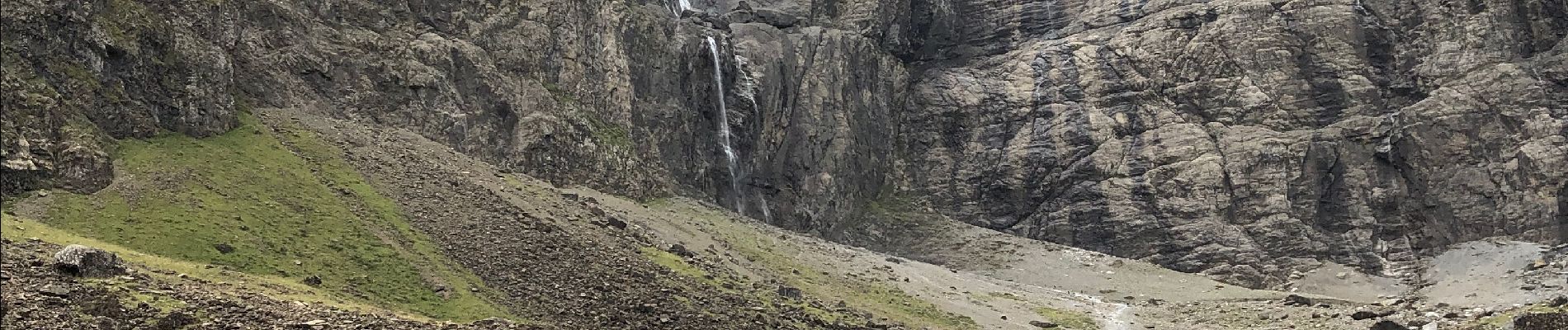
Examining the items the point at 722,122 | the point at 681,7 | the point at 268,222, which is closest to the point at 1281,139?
the point at 722,122

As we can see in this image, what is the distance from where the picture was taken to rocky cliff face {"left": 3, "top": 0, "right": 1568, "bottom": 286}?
313 feet

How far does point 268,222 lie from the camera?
5306 cm

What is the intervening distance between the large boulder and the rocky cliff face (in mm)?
48153

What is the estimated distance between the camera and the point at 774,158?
11881 centimetres

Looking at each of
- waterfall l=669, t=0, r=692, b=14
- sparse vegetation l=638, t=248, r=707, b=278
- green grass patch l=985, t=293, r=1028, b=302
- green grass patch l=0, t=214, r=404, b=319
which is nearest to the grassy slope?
green grass patch l=0, t=214, r=404, b=319

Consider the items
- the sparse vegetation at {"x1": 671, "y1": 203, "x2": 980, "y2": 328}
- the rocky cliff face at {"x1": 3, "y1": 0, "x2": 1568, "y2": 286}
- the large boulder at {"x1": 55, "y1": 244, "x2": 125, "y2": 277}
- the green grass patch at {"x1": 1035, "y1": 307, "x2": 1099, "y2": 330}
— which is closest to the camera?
the large boulder at {"x1": 55, "y1": 244, "x2": 125, "y2": 277}

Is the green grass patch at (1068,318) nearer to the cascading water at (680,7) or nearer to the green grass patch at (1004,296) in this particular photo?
the green grass patch at (1004,296)

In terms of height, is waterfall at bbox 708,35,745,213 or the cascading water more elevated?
the cascading water

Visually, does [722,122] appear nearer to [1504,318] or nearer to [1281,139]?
[1281,139]

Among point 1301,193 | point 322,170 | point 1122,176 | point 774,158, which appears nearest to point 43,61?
point 322,170

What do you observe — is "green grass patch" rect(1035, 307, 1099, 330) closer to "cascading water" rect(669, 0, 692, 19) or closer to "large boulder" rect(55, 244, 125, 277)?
"cascading water" rect(669, 0, 692, 19)

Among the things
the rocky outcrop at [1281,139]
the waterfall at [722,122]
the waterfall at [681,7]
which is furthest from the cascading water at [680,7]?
the rocky outcrop at [1281,139]

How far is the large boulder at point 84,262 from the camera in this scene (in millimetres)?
37031

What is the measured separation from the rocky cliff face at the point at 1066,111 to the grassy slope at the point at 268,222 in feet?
86.3
